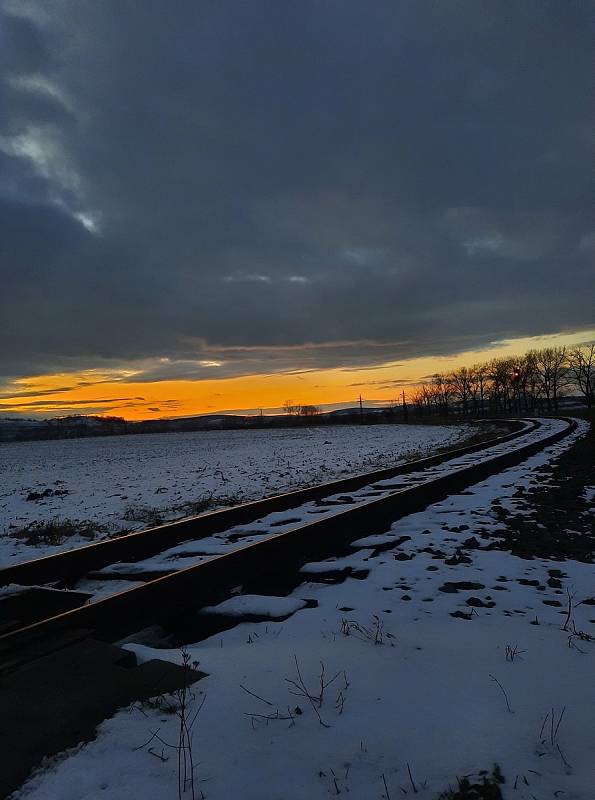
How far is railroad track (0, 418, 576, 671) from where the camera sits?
3.70 m

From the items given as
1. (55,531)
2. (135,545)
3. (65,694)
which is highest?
(65,694)

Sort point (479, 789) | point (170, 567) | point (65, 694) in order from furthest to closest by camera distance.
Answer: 1. point (170, 567)
2. point (65, 694)
3. point (479, 789)

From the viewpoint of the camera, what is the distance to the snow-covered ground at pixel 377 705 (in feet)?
6.79

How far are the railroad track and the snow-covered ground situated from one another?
0.37m

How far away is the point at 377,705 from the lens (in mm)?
2570

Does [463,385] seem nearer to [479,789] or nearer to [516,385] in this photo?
[516,385]

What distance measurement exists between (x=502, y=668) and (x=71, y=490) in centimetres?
1431

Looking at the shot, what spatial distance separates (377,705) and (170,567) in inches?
139

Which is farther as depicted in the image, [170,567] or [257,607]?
[170,567]

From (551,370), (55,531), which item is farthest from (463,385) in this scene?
(55,531)

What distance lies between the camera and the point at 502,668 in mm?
2938

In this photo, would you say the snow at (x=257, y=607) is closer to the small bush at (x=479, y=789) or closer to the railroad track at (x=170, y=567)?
the railroad track at (x=170, y=567)

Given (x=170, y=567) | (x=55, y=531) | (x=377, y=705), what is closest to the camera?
(x=377, y=705)

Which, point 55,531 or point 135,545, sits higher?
point 135,545
